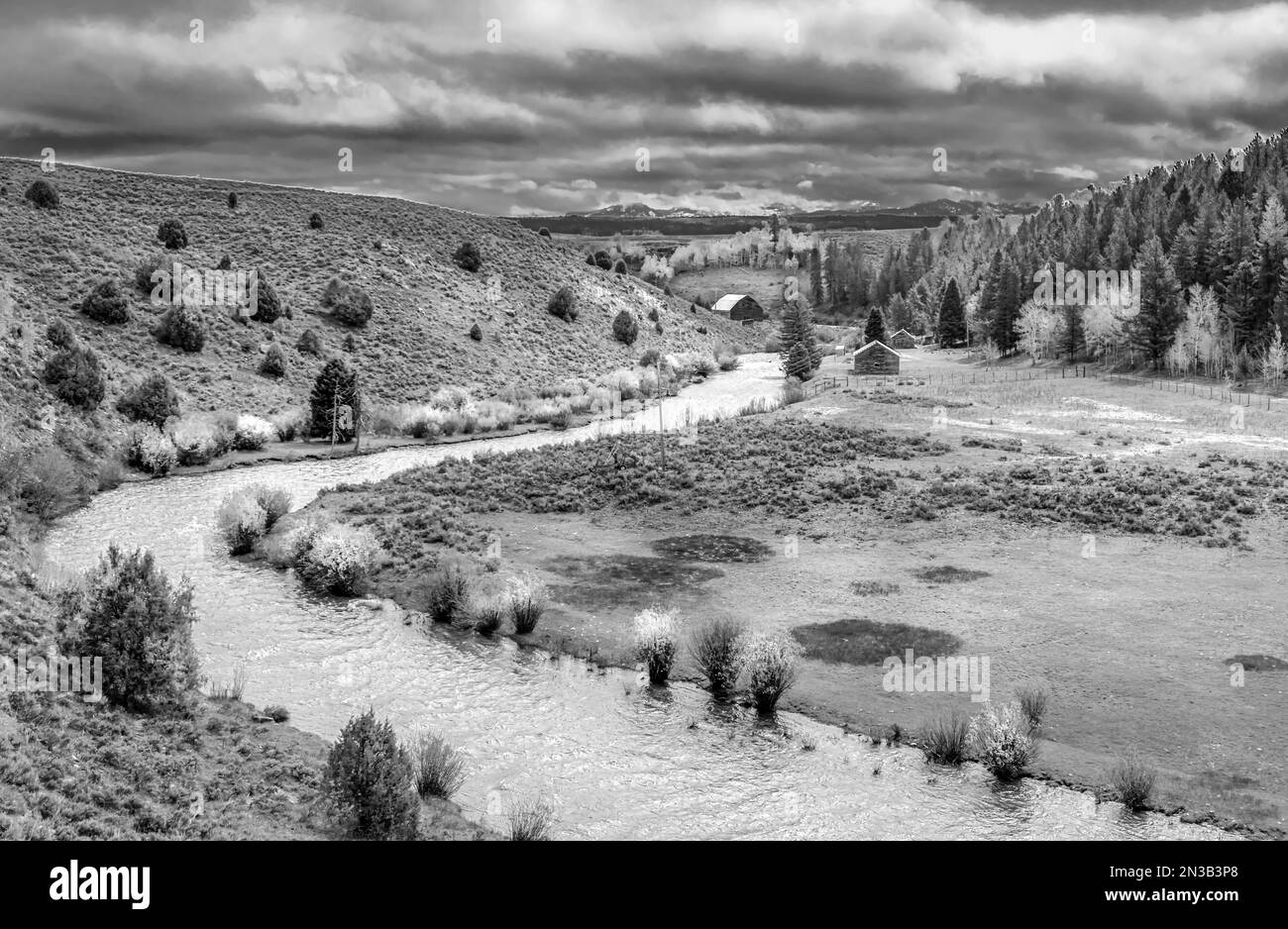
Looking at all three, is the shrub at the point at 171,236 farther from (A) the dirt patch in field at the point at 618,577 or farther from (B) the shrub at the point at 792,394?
(A) the dirt patch in field at the point at 618,577

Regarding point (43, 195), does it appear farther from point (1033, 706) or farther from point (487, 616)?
point (1033, 706)

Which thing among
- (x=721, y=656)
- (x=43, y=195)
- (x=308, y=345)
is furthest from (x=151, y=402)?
(x=721, y=656)

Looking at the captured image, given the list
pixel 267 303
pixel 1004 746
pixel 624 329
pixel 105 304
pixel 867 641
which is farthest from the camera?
pixel 624 329

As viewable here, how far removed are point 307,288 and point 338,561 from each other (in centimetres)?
5934

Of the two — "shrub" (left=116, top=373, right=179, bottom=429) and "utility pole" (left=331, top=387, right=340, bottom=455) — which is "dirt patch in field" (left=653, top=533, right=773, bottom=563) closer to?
"utility pole" (left=331, top=387, right=340, bottom=455)

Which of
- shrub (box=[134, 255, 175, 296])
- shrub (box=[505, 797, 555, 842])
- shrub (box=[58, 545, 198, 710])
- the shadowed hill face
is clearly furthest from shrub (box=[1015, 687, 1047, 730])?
shrub (box=[134, 255, 175, 296])

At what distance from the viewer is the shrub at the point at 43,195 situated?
76.3m

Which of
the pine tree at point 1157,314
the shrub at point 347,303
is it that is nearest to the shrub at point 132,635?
the shrub at point 347,303

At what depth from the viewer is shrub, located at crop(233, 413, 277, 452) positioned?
58.6 metres

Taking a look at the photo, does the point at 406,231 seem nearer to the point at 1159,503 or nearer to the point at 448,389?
the point at 448,389

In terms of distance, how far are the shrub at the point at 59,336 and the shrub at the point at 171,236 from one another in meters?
28.2

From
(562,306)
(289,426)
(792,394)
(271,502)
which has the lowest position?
(271,502)

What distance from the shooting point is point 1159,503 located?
42531 millimetres

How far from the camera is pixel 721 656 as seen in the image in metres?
26.5
